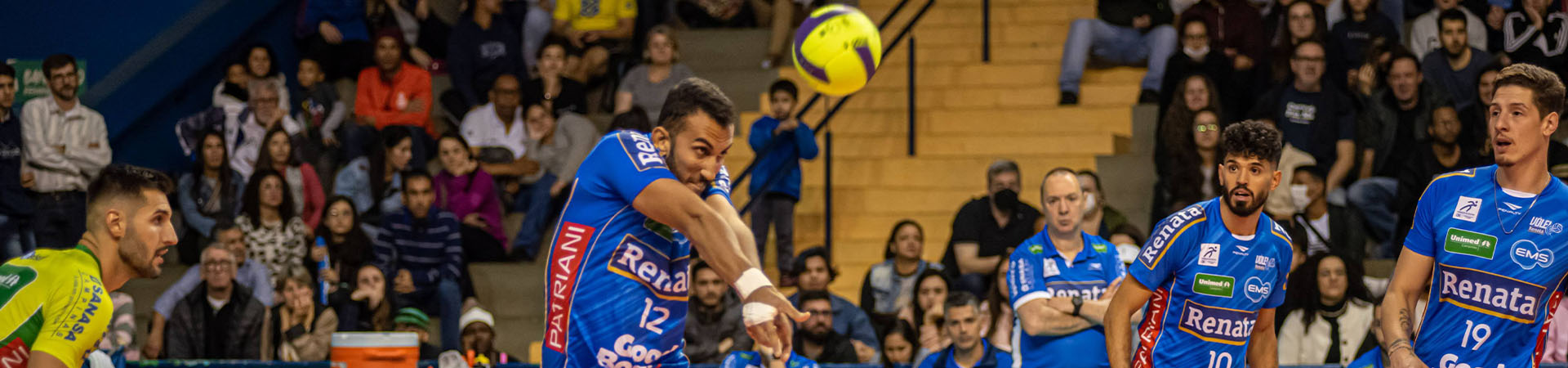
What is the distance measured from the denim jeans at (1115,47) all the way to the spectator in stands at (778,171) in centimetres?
278

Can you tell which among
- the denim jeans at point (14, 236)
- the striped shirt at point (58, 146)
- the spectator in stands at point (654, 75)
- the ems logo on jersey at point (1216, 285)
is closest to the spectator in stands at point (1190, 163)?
the spectator in stands at point (654, 75)

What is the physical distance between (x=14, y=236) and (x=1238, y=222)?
31.1 feet

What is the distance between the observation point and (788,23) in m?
13.8

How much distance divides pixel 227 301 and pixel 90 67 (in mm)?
3919

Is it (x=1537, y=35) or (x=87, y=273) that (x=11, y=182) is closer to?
(x=87, y=273)

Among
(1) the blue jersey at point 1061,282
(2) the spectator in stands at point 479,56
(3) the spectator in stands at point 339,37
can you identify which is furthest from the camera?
(3) the spectator in stands at point 339,37

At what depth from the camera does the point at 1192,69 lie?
456 inches

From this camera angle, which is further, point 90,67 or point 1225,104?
point 90,67

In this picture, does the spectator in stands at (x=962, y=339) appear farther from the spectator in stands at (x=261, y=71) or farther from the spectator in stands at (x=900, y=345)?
the spectator in stands at (x=261, y=71)

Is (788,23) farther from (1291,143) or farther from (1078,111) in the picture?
(1291,143)

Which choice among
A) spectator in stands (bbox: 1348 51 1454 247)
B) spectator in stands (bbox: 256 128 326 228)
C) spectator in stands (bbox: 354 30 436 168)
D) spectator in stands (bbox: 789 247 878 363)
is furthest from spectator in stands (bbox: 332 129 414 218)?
spectator in stands (bbox: 1348 51 1454 247)

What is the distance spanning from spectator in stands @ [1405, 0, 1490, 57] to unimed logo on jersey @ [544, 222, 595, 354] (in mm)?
8485

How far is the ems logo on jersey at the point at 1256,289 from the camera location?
6273mm

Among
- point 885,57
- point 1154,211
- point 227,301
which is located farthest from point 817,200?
point 227,301
